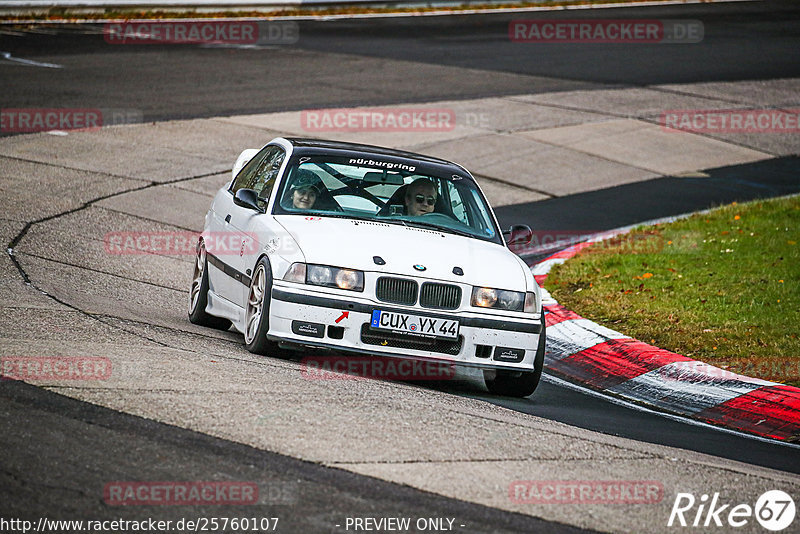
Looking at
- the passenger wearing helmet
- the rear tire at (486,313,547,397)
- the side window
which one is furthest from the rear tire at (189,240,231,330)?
the rear tire at (486,313,547,397)

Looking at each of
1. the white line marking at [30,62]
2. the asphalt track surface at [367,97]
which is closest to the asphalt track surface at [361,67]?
the asphalt track surface at [367,97]

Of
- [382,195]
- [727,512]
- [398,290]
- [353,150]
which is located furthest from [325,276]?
[727,512]

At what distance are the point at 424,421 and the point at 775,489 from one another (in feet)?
6.02

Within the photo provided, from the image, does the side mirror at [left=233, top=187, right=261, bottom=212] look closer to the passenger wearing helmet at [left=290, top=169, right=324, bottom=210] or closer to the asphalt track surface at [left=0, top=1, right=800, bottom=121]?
the passenger wearing helmet at [left=290, top=169, right=324, bottom=210]

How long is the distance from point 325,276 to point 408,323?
63 centimetres

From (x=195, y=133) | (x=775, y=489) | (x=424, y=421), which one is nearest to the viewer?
(x=775, y=489)

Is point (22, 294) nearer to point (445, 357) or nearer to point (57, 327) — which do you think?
point (57, 327)

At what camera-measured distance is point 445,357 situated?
25.6 feet

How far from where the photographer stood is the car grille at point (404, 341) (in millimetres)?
7691

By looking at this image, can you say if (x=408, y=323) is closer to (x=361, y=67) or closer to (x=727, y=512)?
(x=727, y=512)

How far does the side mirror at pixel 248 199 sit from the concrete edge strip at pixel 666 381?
107 inches

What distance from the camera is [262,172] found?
9.52 m

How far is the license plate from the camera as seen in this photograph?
7672mm

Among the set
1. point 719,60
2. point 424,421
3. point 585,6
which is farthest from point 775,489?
point 585,6
